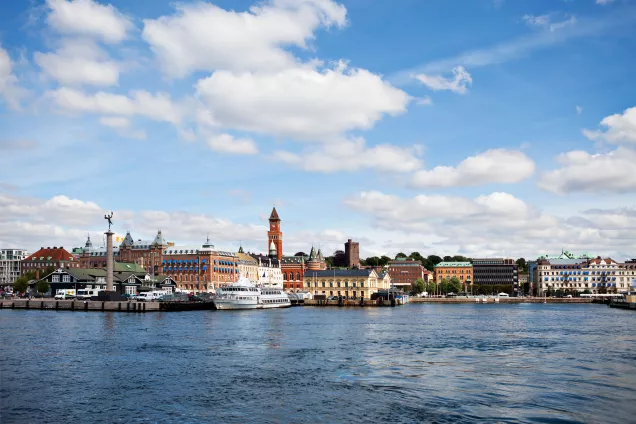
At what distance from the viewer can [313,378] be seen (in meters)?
41.1

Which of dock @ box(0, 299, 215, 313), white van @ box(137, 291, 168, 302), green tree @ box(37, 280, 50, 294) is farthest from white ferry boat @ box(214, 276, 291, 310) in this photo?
green tree @ box(37, 280, 50, 294)

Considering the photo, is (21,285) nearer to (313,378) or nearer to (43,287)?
(43,287)

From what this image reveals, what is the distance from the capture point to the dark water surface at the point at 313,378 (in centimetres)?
3183

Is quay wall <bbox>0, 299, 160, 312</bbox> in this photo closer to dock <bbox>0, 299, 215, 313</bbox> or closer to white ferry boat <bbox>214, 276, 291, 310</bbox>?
dock <bbox>0, 299, 215, 313</bbox>

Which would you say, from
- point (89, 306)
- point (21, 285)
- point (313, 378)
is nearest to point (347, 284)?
point (89, 306)

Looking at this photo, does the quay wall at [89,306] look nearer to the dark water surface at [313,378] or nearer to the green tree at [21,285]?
the green tree at [21,285]

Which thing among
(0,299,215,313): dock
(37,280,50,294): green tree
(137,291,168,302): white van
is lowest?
(0,299,215,313): dock

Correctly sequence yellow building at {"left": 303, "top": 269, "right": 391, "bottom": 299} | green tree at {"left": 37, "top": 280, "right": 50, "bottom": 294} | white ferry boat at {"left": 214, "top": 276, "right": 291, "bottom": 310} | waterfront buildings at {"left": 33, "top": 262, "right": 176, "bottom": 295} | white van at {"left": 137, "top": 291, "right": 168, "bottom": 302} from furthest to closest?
yellow building at {"left": 303, "top": 269, "right": 391, "bottom": 299}, green tree at {"left": 37, "top": 280, "right": 50, "bottom": 294}, waterfront buildings at {"left": 33, "top": 262, "right": 176, "bottom": 295}, white van at {"left": 137, "top": 291, "right": 168, "bottom": 302}, white ferry boat at {"left": 214, "top": 276, "right": 291, "bottom": 310}

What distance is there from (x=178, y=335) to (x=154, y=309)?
54999 mm

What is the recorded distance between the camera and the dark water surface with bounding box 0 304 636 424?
31828 mm

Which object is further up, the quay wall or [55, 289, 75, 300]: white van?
[55, 289, 75, 300]: white van

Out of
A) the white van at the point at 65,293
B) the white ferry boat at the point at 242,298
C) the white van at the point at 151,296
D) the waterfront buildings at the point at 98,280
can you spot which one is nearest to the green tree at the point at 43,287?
the waterfront buildings at the point at 98,280

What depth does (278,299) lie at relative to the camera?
154m

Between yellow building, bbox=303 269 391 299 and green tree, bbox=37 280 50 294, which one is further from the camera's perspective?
yellow building, bbox=303 269 391 299
